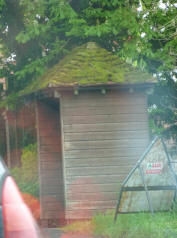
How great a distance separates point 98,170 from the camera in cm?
1292

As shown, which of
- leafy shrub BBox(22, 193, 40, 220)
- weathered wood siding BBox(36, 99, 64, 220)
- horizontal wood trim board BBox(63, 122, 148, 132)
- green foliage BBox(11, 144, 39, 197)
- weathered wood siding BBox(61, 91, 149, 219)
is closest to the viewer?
weathered wood siding BBox(61, 91, 149, 219)

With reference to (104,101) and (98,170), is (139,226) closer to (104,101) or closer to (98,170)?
(98,170)

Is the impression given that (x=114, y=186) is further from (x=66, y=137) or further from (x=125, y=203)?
(x=125, y=203)

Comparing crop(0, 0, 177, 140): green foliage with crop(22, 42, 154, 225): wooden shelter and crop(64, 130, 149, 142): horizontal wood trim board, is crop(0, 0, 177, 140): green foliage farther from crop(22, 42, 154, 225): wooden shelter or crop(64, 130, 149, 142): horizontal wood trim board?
crop(64, 130, 149, 142): horizontal wood trim board

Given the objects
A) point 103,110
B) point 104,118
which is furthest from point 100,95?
point 104,118

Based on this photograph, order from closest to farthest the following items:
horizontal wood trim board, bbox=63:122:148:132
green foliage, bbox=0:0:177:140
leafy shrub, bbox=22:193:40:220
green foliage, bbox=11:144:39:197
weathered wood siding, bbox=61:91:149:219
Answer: weathered wood siding, bbox=61:91:149:219
horizontal wood trim board, bbox=63:122:148:132
leafy shrub, bbox=22:193:40:220
green foliage, bbox=0:0:177:140
green foliage, bbox=11:144:39:197

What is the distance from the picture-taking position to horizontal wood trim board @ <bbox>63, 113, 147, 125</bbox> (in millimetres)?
12922

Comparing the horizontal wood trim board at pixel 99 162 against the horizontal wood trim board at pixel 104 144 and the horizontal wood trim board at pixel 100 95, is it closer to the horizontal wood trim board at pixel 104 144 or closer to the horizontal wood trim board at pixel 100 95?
the horizontal wood trim board at pixel 104 144

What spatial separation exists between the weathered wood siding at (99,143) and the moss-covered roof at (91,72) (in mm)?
386

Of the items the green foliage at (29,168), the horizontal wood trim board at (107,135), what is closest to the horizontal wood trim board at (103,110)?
the horizontal wood trim board at (107,135)

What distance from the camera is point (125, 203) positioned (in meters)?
10.5

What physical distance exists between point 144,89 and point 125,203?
3384 millimetres

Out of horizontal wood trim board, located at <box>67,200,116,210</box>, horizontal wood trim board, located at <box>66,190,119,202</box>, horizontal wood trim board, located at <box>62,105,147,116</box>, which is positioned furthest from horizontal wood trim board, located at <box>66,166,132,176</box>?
horizontal wood trim board, located at <box>62,105,147,116</box>

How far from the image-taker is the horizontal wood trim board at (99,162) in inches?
505
